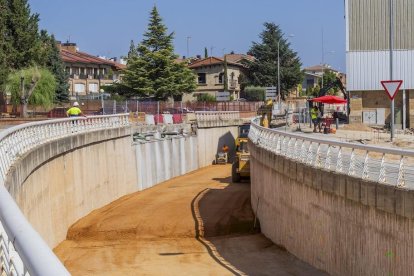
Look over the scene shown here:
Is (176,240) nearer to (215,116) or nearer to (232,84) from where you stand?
(215,116)

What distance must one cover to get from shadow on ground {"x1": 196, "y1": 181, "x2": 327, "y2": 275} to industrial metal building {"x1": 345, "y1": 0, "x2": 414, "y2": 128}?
51.2ft

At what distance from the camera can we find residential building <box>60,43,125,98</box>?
95750 mm

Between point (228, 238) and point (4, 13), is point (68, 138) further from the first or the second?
point (4, 13)

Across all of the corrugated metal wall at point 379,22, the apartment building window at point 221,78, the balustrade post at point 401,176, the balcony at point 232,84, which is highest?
the corrugated metal wall at point 379,22

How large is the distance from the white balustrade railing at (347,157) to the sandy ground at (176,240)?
2610 mm

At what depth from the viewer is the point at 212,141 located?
52.0 m

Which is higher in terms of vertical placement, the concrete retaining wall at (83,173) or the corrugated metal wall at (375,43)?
the corrugated metal wall at (375,43)

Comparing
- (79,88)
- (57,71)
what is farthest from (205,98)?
(79,88)

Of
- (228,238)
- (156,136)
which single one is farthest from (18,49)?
(228,238)

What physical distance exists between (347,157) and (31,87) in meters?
42.3

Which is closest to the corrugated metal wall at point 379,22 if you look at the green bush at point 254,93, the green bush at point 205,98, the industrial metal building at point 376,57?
the industrial metal building at point 376,57

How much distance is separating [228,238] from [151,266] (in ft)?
13.7

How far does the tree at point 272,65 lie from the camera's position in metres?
97.8

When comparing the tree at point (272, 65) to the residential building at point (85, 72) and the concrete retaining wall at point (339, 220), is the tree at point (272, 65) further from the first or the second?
the concrete retaining wall at point (339, 220)
